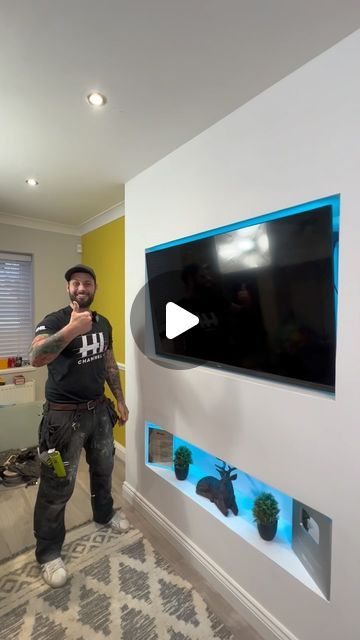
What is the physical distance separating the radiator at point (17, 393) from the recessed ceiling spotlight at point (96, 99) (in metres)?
2.82

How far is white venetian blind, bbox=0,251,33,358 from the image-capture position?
3307mm

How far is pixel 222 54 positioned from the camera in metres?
1.13

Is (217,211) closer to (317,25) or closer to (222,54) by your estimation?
(222,54)

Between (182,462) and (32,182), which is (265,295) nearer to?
(182,462)

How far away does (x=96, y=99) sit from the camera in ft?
4.57

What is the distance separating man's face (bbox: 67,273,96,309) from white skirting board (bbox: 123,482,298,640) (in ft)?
4.84

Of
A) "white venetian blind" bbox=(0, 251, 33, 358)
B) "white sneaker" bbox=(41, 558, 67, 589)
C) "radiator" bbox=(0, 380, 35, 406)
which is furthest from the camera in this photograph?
"white venetian blind" bbox=(0, 251, 33, 358)

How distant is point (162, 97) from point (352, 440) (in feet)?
5.29

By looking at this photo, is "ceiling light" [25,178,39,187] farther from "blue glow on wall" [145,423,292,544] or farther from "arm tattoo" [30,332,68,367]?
"blue glow on wall" [145,423,292,544]

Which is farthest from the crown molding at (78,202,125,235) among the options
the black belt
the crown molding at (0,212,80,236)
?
the black belt

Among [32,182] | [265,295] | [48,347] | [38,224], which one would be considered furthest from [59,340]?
[38,224]

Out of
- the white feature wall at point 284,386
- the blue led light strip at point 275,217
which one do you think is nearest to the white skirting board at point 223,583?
the white feature wall at point 284,386

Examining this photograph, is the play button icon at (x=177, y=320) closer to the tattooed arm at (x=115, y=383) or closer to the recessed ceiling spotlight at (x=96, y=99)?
the tattooed arm at (x=115, y=383)

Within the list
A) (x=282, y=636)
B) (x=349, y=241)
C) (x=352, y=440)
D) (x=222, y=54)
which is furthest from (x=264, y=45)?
(x=282, y=636)
